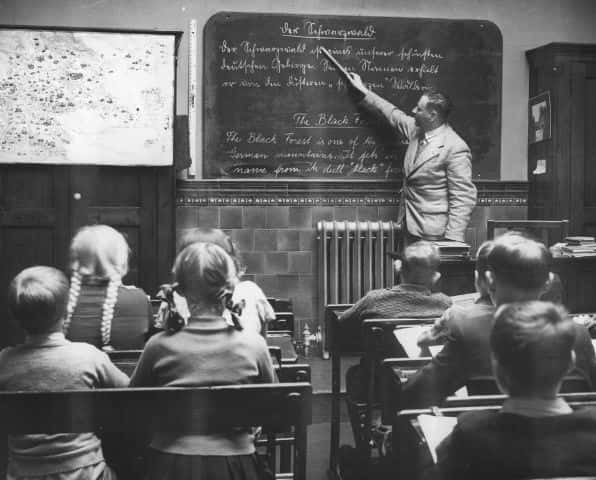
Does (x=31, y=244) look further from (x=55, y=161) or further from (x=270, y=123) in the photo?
(x=270, y=123)

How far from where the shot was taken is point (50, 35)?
5059 mm

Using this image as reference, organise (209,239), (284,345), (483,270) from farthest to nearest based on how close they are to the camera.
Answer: (284,345), (209,239), (483,270)

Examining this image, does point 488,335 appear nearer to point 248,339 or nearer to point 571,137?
point 248,339

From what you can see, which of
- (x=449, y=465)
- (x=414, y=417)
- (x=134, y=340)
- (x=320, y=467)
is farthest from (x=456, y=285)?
(x=449, y=465)

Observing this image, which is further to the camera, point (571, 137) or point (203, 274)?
point (571, 137)

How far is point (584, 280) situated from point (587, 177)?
3.50 ft

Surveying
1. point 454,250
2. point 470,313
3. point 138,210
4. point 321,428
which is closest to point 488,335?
point 470,313

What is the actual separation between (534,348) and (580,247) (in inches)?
143

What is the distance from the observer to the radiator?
5625 millimetres

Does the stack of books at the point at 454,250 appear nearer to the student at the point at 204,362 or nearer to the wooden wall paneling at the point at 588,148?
the wooden wall paneling at the point at 588,148

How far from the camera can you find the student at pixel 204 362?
1.84 m

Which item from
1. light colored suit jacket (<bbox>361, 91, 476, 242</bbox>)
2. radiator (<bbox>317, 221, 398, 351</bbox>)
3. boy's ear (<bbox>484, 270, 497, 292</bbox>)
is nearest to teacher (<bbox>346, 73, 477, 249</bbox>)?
light colored suit jacket (<bbox>361, 91, 476, 242</bbox>)

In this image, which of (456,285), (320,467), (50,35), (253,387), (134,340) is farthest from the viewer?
(50,35)

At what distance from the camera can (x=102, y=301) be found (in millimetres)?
2553
